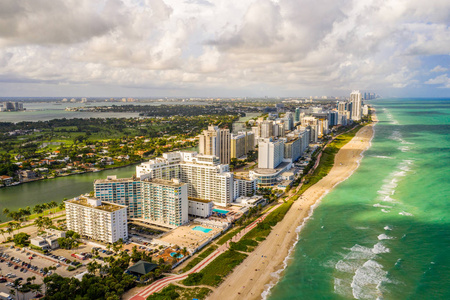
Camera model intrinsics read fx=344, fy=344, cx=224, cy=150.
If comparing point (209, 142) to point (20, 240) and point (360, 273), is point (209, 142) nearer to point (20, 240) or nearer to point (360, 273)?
point (20, 240)

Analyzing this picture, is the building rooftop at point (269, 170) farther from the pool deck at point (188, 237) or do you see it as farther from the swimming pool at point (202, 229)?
the pool deck at point (188, 237)

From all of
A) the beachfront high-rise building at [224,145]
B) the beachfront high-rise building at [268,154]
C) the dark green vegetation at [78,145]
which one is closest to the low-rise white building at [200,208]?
the beachfront high-rise building at [268,154]

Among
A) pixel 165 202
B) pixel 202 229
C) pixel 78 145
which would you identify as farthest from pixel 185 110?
pixel 202 229

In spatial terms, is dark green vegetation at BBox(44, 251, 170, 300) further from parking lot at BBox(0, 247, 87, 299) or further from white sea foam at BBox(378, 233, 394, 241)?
white sea foam at BBox(378, 233, 394, 241)

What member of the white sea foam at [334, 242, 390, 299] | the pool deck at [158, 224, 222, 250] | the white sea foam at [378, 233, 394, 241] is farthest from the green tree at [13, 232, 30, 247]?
the white sea foam at [378, 233, 394, 241]

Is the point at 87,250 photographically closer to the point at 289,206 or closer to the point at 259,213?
the point at 259,213

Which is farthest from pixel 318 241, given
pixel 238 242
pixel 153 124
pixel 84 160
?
pixel 153 124
